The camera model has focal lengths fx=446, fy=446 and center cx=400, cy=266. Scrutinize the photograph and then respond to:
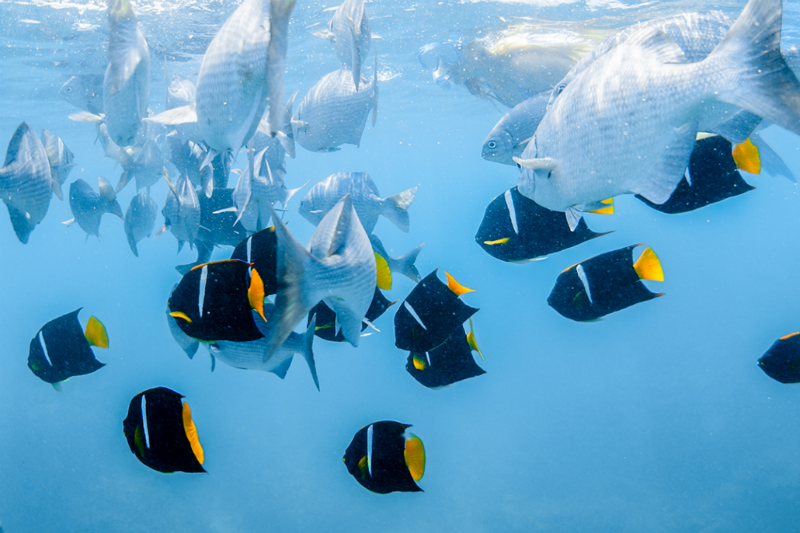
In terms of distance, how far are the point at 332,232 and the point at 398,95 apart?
71.6ft

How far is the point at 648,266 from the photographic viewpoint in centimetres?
271

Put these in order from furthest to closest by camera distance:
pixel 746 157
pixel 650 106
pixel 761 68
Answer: pixel 746 157
pixel 650 106
pixel 761 68

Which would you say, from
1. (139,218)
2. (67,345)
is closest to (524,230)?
(67,345)

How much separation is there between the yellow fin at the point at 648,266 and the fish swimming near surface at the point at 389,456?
1.76 metres

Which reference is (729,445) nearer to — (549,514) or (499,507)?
(549,514)

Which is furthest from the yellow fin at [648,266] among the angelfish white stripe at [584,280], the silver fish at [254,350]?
the silver fish at [254,350]

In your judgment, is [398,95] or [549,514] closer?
[549,514]

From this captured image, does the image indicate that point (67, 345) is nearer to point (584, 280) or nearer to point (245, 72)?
point (245, 72)

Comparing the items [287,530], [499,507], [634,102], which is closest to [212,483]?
[287,530]

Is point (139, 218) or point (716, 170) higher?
point (716, 170)

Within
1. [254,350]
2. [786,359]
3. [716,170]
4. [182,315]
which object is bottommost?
[786,359]

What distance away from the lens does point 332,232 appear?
2.16 meters

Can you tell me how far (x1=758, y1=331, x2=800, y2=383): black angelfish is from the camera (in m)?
3.18

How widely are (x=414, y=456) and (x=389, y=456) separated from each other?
6.7 inches
